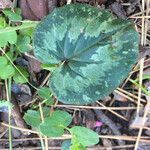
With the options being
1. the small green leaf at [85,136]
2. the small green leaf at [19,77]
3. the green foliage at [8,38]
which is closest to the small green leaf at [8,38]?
the green foliage at [8,38]

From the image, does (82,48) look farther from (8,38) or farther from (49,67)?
(8,38)

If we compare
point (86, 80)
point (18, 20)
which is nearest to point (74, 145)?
point (86, 80)

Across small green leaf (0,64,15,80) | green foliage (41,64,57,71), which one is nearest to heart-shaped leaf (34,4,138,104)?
green foliage (41,64,57,71)

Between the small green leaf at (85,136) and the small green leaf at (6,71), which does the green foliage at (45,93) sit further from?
the small green leaf at (85,136)

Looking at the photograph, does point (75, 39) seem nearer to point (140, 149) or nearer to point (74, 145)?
point (74, 145)

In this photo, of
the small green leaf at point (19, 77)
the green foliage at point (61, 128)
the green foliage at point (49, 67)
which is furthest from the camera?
the small green leaf at point (19, 77)

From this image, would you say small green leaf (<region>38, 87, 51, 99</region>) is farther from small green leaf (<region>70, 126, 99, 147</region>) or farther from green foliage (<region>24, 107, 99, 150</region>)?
small green leaf (<region>70, 126, 99, 147</region>)
